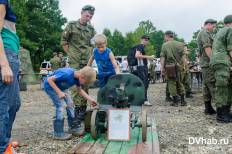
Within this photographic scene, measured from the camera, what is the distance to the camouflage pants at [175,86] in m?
10.7

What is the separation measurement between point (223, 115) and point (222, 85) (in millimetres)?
540

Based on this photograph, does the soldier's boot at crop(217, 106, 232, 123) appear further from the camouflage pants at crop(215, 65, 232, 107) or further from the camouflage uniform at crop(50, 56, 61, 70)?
the camouflage uniform at crop(50, 56, 61, 70)

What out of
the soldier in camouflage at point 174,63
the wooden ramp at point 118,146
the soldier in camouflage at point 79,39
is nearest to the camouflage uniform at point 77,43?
the soldier in camouflage at point 79,39

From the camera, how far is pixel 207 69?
8.27m

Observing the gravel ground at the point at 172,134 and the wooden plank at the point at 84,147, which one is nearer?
the wooden plank at the point at 84,147

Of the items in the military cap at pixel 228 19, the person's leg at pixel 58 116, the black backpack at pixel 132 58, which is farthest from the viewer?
the black backpack at pixel 132 58

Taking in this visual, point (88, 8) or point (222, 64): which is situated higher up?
point (88, 8)

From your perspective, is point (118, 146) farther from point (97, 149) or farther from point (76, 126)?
point (76, 126)

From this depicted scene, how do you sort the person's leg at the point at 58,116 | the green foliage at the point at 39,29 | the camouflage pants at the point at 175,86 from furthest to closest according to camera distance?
the green foliage at the point at 39,29, the camouflage pants at the point at 175,86, the person's leg at the point at 58,116

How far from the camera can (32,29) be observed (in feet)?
206

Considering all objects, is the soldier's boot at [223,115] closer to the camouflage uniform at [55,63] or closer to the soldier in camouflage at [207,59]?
the soldier in camouflage at [207,59]

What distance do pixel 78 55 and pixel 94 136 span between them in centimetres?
201

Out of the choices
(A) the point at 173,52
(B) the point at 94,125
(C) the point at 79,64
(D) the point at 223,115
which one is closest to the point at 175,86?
(A) the point at 173,52

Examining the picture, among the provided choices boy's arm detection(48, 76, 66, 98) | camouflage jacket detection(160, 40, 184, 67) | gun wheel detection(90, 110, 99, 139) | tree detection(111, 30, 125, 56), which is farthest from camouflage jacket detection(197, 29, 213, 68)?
tree detection(111, 30, 125, 56)
